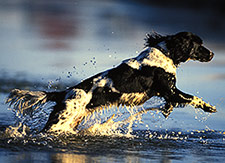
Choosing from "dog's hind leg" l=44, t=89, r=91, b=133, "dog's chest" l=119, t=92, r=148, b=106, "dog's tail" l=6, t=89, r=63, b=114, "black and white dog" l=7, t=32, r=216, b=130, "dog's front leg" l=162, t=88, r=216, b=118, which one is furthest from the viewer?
"dog's front leg" l=162, t=88, r=216, b=118

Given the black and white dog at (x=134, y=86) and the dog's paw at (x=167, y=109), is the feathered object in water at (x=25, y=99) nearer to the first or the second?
the black and white dog at (x=134, y=86)

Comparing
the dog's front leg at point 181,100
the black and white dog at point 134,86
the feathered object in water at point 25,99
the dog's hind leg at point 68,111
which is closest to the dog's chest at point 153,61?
the black and white dog at point 134,86

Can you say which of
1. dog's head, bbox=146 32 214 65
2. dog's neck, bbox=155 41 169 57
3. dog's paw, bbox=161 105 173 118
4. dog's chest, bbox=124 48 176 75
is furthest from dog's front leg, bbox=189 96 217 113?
dog's neck, bbox=155 41 169 57

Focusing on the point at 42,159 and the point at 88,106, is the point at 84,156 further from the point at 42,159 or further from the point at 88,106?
the point at 88,106

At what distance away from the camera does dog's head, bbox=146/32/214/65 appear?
761 cm

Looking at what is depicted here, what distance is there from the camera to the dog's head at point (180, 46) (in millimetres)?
7605

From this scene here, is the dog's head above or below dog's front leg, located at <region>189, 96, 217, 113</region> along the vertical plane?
above

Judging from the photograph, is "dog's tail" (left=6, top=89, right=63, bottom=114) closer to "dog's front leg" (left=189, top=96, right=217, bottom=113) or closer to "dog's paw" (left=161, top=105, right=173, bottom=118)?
"dog's paw" (left=161, top=105, right=173, bottom=118)

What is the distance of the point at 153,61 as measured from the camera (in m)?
7.46

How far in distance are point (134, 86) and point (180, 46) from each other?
0.89 m

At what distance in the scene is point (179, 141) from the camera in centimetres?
747

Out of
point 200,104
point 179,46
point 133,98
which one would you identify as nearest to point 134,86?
point 133,98

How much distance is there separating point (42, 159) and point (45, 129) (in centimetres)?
129

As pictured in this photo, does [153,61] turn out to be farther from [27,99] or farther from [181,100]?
[27,99]
